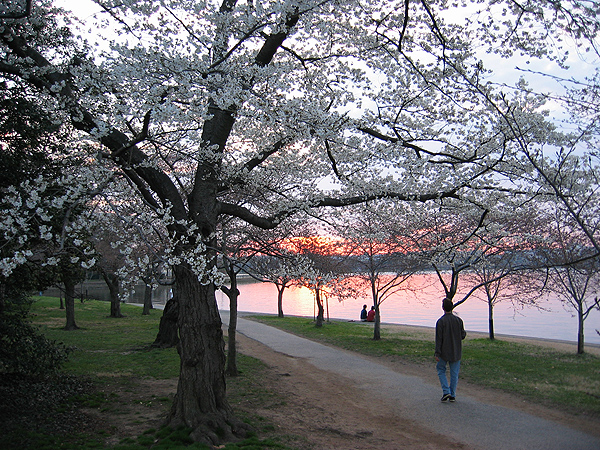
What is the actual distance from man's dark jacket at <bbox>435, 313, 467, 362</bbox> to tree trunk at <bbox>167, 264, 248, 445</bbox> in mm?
3606

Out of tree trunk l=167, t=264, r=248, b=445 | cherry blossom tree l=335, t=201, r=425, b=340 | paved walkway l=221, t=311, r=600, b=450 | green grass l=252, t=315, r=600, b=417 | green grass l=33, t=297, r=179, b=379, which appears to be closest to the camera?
paved walkway l=221, t=311, r=600, b=450

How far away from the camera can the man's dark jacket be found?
7.67 metres

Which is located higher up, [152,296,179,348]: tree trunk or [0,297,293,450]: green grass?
[152,296,179,348]: tree trunk

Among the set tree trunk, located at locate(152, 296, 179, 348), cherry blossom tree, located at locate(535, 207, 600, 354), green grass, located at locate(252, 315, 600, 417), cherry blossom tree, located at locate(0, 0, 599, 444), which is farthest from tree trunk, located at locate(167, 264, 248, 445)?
cherry blossom tree, located at locate(535, 207, 600, 354)

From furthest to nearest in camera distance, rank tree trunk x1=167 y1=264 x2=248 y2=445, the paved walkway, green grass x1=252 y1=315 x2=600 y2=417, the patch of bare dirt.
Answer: green grass x1=252 y1=315 x2=600 y2=417, the patch of bare dirt, tree trunk x1=167 y1=264 x2=248 y2=445, the paved walkway

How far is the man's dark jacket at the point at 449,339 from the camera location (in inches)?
302

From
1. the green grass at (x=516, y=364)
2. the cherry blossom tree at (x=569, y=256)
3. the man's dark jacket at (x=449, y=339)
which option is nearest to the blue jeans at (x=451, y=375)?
the man's dark jacket at (x=449, y=339)

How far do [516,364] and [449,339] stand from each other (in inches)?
216

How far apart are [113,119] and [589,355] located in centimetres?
1503

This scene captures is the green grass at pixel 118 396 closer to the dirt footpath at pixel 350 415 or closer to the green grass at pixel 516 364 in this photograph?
the dirt footpath at pixel 350 415

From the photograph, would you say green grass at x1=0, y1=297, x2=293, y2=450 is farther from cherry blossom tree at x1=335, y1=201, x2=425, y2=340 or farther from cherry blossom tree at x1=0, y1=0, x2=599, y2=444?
cherry blossom tree at x1=335, y1=201, x2=425, y2=340

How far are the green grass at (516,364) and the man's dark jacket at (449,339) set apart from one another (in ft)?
6.52

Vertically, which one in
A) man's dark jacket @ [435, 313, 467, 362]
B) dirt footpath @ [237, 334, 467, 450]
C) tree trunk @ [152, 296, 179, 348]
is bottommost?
dirt footpath @ [237, 334, 467, 450]

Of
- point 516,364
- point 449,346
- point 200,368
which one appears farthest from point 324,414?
point 516,364
